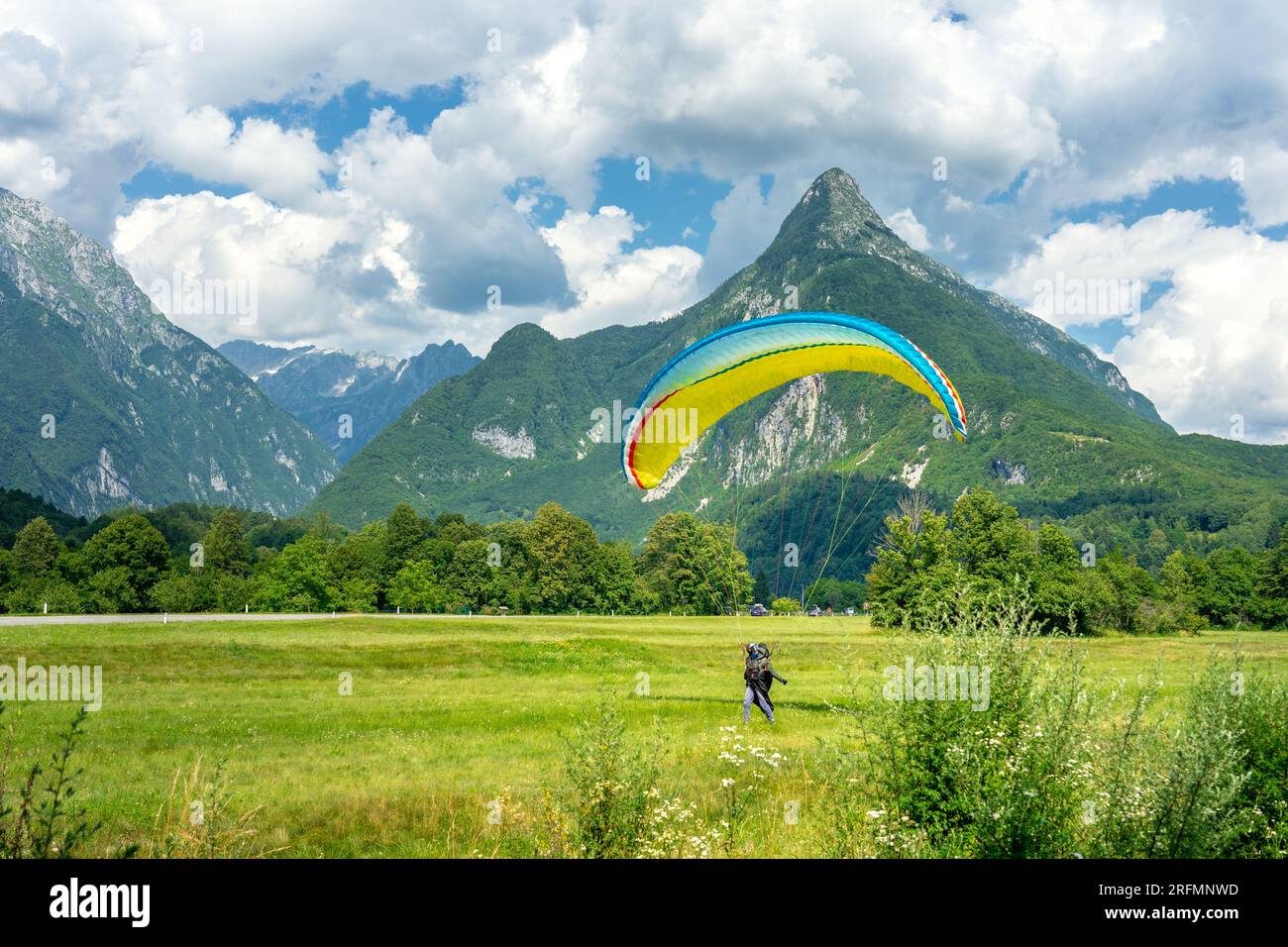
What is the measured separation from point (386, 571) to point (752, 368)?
9443 cm

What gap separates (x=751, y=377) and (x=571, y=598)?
289 ft

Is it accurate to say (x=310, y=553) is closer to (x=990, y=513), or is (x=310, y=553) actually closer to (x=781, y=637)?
(x=781, y=637)

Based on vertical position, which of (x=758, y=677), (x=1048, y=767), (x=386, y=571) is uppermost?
(x=1048, y=767)

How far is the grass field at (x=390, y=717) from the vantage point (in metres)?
12.5

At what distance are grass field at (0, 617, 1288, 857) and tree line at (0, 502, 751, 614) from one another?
119 feet

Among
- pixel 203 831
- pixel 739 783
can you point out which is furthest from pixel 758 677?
pixel 203 831

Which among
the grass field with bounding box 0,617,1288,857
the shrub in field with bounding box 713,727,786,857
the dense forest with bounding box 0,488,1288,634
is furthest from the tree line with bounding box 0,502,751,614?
the shrub in field with bounding box 713,727,786,857

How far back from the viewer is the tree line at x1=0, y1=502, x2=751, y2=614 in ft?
255

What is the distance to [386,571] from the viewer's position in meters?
105

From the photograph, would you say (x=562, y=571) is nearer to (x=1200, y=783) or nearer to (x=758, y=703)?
(x=758, y=703)

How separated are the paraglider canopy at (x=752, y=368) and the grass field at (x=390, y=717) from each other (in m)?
5.91

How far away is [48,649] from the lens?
3111 cm

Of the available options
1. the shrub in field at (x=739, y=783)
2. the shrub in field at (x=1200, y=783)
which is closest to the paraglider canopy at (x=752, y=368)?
the shrub in field at (x=739, y=783)
